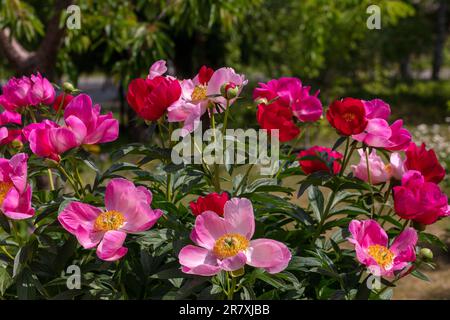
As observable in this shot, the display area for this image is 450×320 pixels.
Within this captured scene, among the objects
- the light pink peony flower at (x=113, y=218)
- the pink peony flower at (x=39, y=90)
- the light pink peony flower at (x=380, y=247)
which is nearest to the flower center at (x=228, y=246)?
the light pink peony flower at (x=113, y=218)

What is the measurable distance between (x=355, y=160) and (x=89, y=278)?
288 inches

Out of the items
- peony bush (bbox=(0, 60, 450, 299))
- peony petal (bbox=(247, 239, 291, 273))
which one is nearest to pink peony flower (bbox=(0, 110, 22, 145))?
peony bush (bbox=(0, 60, 450, 299))

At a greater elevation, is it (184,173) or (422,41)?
(184,173)

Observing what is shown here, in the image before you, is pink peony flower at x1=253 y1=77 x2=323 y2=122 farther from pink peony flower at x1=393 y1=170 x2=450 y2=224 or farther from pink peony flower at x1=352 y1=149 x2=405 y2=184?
pink peony flower at x1=393 y1=170 x2=450 y2=224

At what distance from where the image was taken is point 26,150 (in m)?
1.78

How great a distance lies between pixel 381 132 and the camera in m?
1.61

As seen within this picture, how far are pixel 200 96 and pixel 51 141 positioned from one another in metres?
0.41

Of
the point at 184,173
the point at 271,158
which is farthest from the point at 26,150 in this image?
the point at 271,158

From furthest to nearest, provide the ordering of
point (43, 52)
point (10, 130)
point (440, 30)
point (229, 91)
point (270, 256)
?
point (440, 30)
point (43, 52)
point (10, 130)
point (229, 91)
point (270, 256)

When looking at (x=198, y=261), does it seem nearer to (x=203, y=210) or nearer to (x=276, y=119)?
(x=203, y=210)

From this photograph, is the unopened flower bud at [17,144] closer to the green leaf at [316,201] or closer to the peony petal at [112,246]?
the peony petal at [112,246]

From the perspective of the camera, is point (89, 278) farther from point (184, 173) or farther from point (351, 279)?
point (351, 279)

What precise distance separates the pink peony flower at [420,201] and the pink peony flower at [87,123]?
74cm

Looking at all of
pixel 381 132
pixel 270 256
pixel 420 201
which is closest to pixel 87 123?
pixel 270 256
